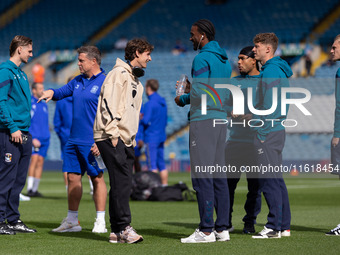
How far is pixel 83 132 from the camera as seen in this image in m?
7.23

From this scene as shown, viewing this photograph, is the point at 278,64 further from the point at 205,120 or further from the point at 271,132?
the point at 205,120

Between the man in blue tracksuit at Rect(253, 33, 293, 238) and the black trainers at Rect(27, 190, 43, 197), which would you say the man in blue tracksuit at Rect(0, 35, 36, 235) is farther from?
the black trainers at Rect(27, 190, 43, 197)

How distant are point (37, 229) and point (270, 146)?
302cm

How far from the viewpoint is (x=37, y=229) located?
7.65m

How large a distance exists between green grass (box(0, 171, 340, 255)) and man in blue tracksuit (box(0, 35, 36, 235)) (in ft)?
1.23

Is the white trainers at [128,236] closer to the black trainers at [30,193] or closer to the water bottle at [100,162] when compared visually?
the water bottle at [100,162]

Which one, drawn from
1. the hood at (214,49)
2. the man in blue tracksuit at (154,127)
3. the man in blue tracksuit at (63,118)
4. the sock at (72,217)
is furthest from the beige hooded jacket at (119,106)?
the man in blue tracksuit at (154,127)

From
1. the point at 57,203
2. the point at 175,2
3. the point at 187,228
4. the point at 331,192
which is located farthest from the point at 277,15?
the point at 187,228

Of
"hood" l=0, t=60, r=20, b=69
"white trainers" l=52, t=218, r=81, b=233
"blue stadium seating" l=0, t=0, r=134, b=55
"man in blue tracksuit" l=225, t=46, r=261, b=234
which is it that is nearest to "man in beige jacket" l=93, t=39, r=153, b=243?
"white trainers" l=52, t=218, r=81, b=233

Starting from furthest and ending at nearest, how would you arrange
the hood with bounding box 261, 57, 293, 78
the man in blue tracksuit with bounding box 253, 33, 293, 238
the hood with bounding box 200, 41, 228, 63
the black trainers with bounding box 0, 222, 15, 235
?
the black trainers with bounding box 0, 222, 15, 235
the hood with bounding box 261, 57, 293, 78
the man in blue tracksuit with bounding box 253, 33, 293, 238
the hood with bounding box 200, 41, 228, 63

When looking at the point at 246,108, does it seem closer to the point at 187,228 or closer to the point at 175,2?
the point at 187,228

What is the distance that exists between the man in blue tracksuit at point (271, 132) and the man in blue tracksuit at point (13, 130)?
8.57ft

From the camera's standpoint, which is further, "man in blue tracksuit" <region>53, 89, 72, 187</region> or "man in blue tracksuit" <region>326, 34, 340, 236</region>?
"man in blue tracksuit" <region>53, 89, 72, 187</region>

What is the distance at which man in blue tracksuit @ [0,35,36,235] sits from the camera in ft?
22.9
